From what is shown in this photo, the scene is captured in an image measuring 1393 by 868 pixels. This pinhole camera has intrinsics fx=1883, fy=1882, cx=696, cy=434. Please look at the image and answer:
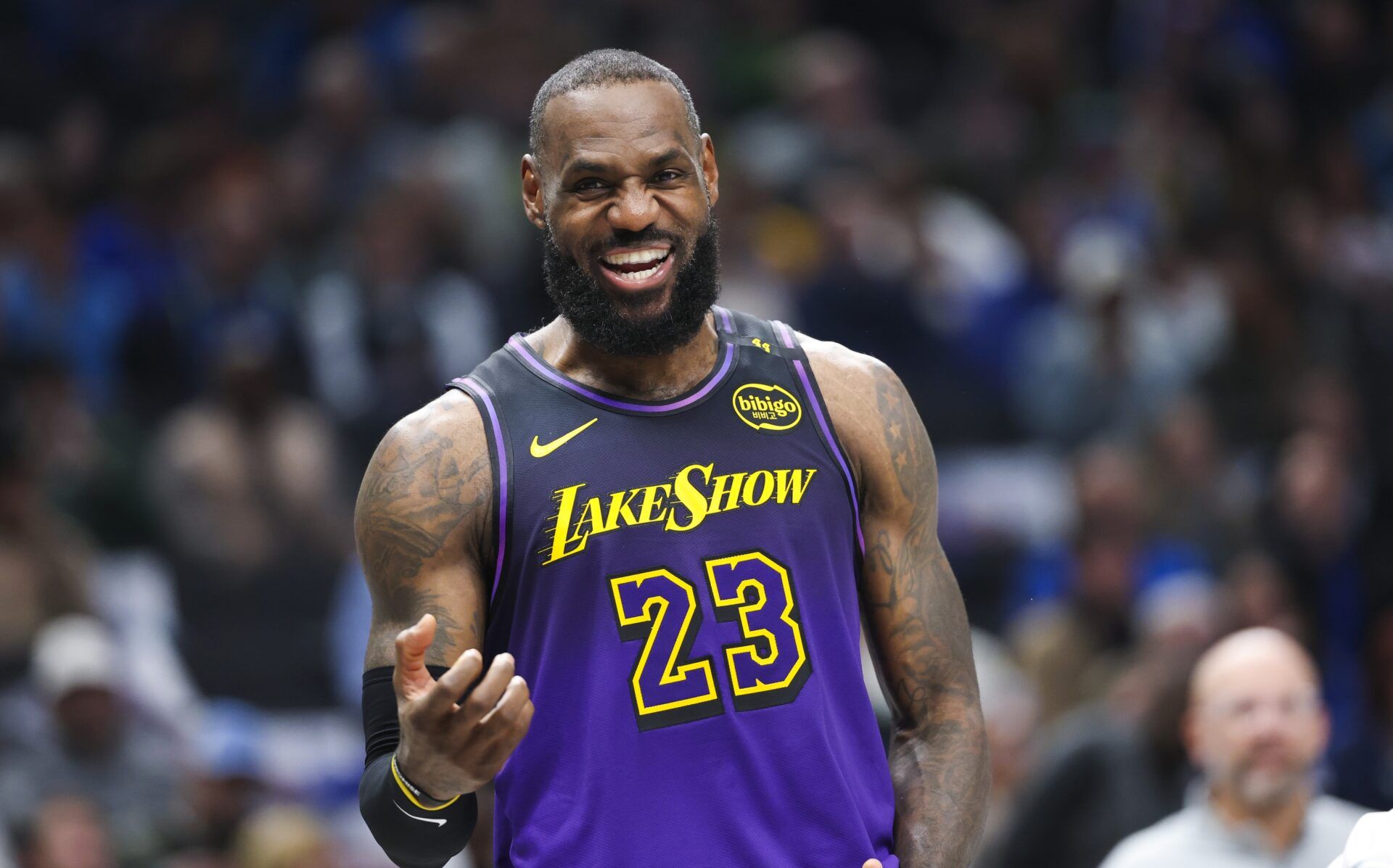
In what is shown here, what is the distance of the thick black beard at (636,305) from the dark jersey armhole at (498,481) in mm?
224

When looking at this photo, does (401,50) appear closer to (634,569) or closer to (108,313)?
(108,313)

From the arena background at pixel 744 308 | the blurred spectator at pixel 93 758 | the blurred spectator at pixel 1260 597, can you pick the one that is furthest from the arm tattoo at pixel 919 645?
the blurred spectator at pixel 93 758

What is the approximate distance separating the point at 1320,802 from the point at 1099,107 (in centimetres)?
711

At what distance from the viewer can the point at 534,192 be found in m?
3.38

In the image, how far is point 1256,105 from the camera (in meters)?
11.2

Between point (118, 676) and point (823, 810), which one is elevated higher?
point (118, 676)

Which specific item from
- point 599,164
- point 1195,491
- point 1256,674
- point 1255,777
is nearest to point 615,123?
point 599,164

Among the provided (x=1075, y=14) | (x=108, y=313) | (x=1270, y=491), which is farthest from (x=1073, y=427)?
(x=108, y=313)

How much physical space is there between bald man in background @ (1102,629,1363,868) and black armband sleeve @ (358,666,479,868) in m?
2.33

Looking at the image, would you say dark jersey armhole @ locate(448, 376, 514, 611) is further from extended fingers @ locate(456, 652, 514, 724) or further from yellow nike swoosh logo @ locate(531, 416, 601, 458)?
extended fingers @ locate(456, 652, 514, 724)

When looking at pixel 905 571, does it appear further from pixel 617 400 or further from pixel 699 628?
pixel 617 400

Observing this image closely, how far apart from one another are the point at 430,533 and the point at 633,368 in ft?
1.60

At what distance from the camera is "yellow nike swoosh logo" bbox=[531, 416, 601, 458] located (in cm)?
319

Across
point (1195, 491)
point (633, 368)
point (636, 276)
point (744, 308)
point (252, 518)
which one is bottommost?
point (633, 368)
